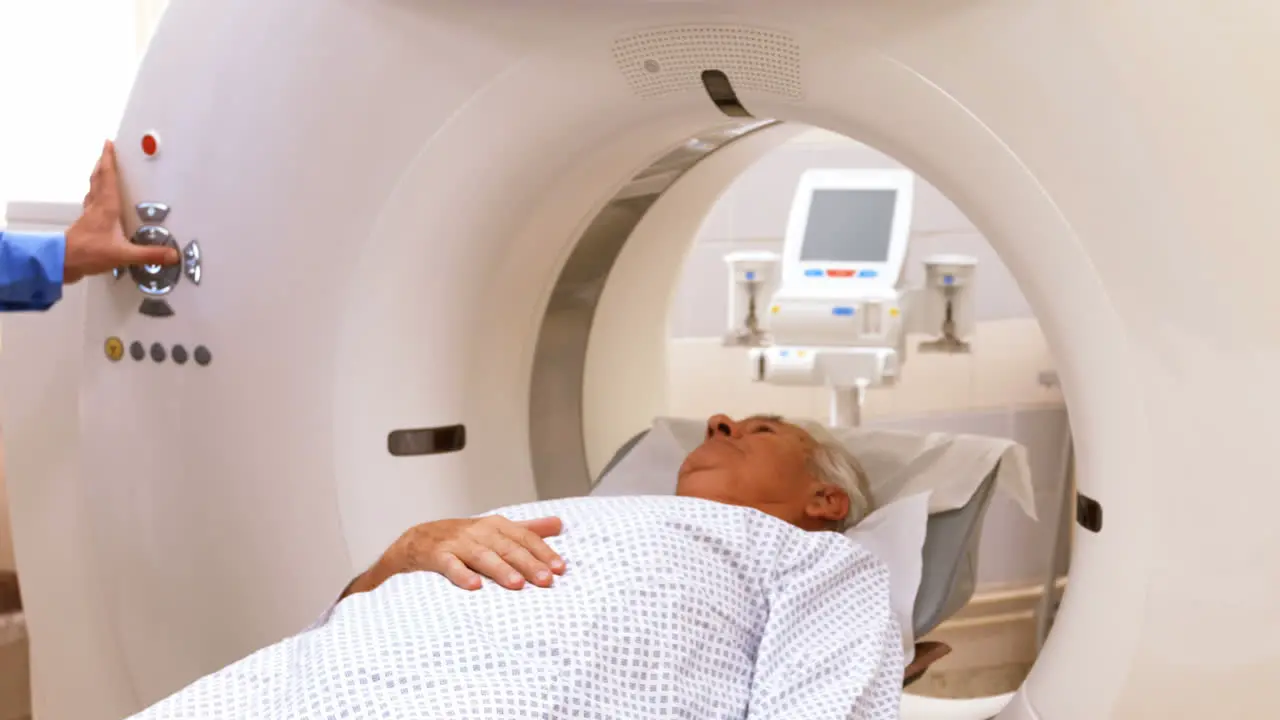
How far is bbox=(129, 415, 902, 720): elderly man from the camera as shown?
3.71ft

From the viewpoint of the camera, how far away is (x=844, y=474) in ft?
5.32

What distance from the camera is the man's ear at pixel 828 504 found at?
157 centimetres

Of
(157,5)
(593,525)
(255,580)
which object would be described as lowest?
(255,580)

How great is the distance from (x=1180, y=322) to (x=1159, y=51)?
22 cm

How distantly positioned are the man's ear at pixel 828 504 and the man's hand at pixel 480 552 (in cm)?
36

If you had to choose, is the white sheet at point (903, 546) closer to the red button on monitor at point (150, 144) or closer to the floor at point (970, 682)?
the red button on monitor at point (150, 144)

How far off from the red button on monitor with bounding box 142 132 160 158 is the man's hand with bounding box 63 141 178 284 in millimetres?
59

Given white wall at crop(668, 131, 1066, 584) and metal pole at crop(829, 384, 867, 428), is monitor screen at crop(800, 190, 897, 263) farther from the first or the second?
white wall at crop(668, 131, 1066, 584)

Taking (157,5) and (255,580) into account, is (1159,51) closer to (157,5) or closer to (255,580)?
(255,580)

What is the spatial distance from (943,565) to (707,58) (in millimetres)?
656

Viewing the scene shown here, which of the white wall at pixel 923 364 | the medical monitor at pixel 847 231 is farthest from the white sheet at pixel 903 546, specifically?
the white wall at pixel 923 364

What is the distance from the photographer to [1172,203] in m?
1.12

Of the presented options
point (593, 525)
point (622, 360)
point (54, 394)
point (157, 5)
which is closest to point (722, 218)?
point (622, 360)

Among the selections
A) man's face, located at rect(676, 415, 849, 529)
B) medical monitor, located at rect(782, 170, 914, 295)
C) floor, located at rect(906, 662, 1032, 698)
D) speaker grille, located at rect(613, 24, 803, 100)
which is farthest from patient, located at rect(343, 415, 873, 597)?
floor, located at rect(906, 662, 1032, 698)
